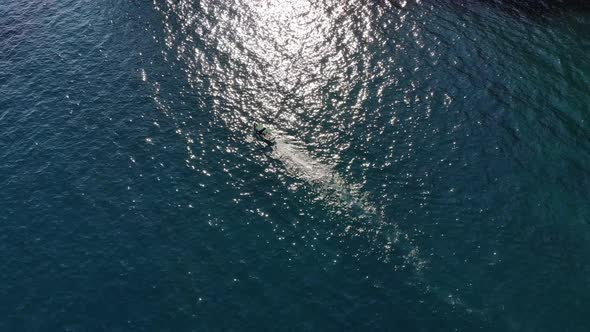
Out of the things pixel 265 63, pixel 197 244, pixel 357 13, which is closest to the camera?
pixel 197 244

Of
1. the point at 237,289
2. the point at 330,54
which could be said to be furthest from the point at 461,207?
the point at 330,54

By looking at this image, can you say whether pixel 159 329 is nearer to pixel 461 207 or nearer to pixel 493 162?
pixel 461 207

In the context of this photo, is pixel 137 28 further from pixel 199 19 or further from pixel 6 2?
pixel 6 2

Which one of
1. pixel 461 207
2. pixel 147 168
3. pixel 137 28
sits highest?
pixel 137 28

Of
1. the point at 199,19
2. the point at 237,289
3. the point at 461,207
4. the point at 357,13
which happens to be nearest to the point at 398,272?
the point at 461,207

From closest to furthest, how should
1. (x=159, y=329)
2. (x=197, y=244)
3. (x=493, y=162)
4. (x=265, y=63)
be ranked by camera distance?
1. (x=159, y=329)
2. (x=197, y=244)
3. (x=493, y=162)
4. (x=265, y=63)

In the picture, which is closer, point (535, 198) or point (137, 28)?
point (535, 198)

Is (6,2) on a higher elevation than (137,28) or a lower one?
higher
